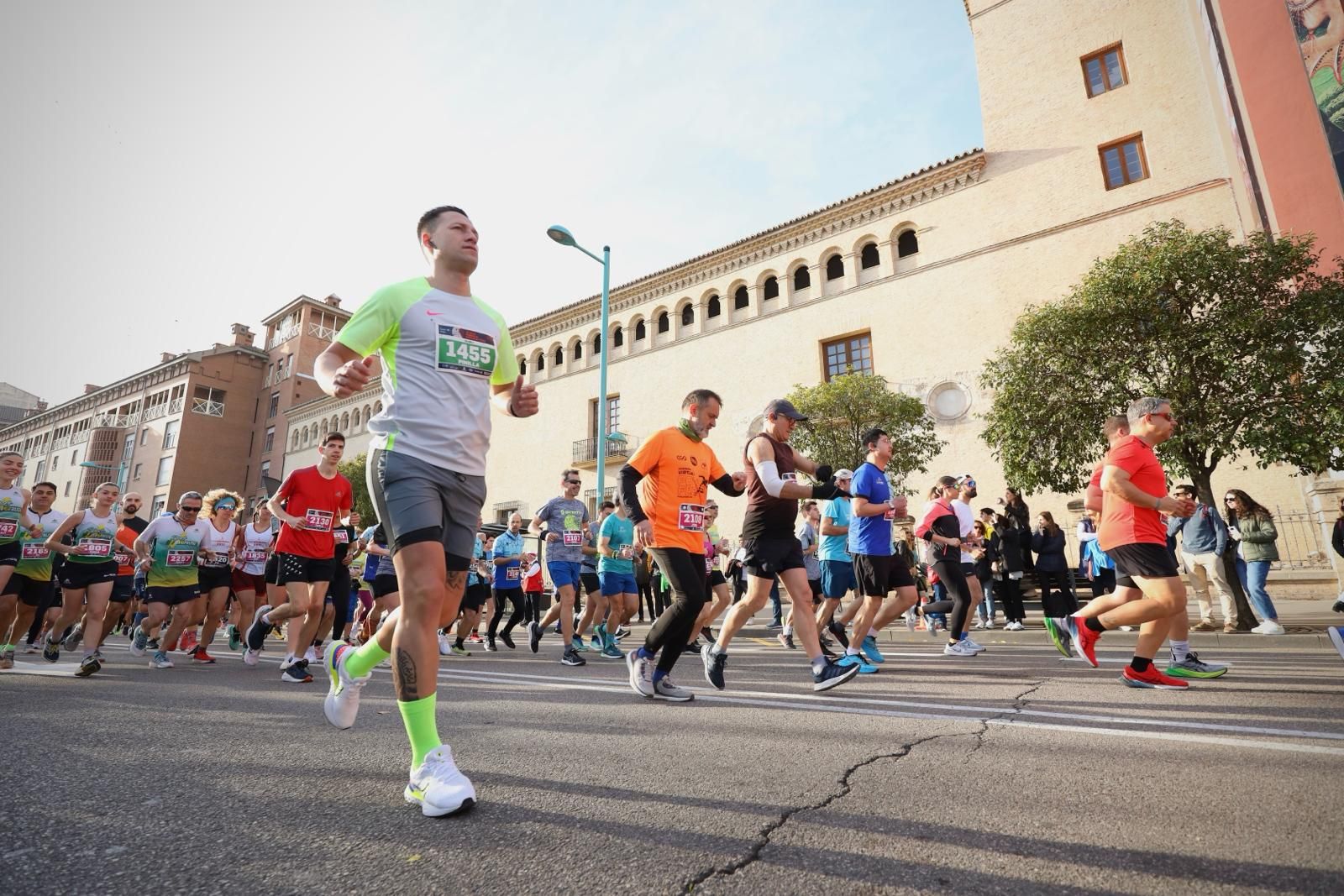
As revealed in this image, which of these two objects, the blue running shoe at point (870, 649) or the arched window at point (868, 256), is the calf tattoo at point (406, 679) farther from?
the arched window at point (868, 256)

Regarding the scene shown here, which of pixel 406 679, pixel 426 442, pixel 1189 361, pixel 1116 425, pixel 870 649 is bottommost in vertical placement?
pixel 870 649

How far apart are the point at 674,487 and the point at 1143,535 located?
11.2 feet

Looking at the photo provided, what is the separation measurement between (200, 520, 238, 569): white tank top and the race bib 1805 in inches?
294

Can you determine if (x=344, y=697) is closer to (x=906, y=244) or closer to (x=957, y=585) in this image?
(x=957, y=585)

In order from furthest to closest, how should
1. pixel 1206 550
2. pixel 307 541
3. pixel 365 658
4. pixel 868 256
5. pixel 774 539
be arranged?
pixel 868 256, pixel 1206 550, pixel 307 541, pixel 774 539, pixel 365 658

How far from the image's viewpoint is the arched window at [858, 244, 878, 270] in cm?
2681

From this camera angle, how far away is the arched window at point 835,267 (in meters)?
27.7

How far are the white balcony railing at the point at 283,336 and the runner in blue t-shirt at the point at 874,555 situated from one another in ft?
188

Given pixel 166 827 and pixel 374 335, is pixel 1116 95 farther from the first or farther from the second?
pixel 166 827

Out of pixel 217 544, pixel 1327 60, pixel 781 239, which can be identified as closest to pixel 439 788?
pixel 217 544

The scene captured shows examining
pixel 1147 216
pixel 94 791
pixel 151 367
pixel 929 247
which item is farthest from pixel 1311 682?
pixel 151 367

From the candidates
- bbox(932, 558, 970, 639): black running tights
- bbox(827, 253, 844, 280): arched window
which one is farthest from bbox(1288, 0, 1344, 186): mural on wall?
bbox(827, 253, 844, 280): arched window

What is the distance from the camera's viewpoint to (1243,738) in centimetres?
325

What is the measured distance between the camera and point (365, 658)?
3000 mm
